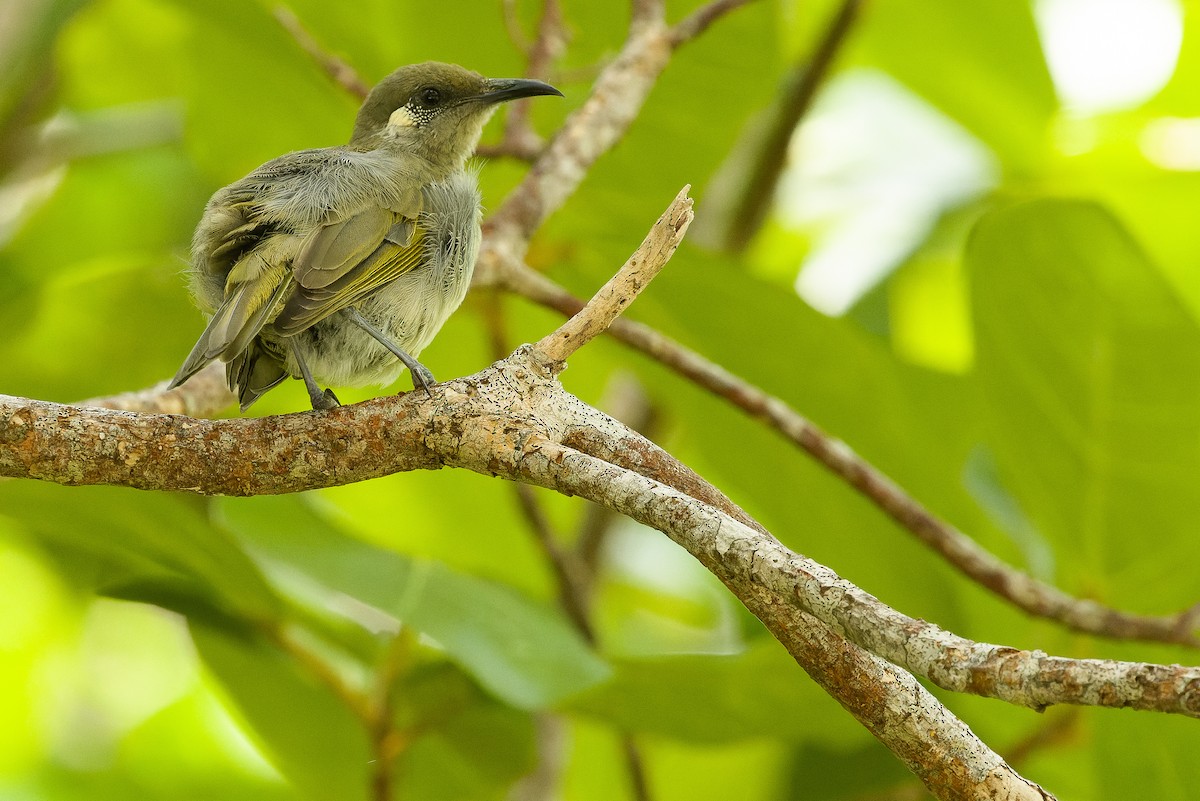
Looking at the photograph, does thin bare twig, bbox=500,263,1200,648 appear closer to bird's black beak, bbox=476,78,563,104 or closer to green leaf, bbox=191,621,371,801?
bird's black beak, bbox=476,78,563,104

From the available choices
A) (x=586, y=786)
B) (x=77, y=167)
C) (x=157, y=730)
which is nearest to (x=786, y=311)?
(x=586, y=786)

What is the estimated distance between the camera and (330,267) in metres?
2.71

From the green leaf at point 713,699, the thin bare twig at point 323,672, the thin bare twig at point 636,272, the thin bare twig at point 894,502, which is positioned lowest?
the thin bare twig at point 323,672

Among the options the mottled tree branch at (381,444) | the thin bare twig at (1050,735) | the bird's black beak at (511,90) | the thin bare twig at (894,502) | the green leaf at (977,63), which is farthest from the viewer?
the green leaf at (977,63)

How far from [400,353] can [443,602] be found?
2.11 feet

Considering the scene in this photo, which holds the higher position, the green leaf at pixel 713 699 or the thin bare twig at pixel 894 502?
the thin bare twig at pixel 894 502

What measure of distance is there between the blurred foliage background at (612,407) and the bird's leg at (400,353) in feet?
1.87

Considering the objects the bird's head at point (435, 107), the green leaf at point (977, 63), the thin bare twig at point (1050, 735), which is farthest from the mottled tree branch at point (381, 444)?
the green leaf at point (977, 63)

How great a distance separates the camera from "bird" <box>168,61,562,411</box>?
103 inches

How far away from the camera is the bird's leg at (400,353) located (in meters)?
2.42

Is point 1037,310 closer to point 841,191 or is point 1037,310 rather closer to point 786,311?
point 786,311

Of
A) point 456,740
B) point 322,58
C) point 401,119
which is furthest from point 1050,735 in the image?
point 322,58

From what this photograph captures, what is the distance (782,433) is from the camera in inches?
126

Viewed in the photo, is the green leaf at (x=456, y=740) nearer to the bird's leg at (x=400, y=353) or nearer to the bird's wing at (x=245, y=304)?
the bird's leg at (x=400, y=353)
